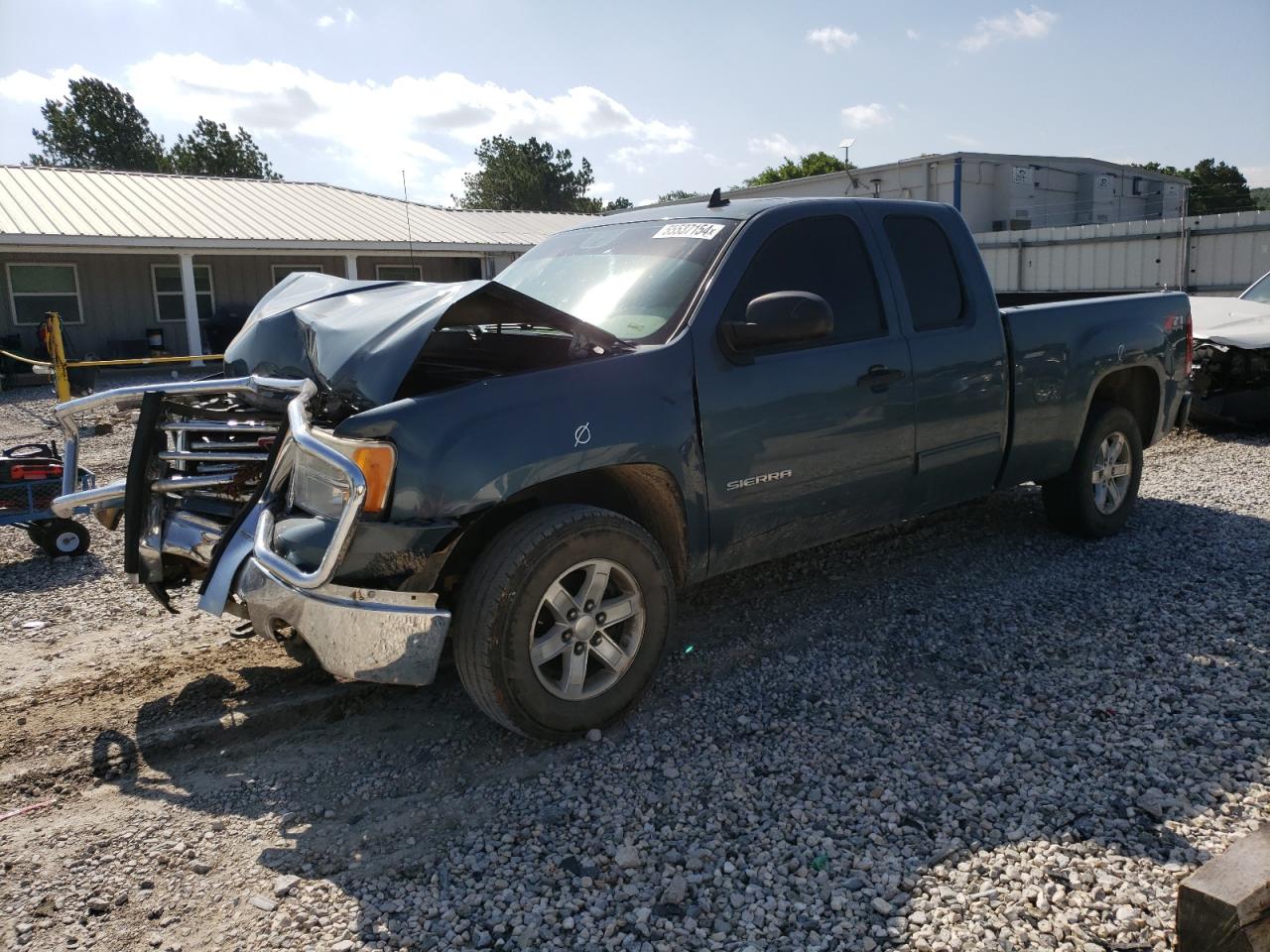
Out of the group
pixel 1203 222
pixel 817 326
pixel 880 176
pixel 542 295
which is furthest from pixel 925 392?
pixel 880 176

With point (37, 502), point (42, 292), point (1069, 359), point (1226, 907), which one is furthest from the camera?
point (42, 292)

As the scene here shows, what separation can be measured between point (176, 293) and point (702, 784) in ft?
74.6

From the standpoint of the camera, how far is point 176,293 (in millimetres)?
22359

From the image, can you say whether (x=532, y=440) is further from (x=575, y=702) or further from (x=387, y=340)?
(x=575, y=702)

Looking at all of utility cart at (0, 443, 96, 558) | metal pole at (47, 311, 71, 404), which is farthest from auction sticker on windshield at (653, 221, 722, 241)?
metal pole at (47, 311, 71, 404)

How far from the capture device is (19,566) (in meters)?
6.19

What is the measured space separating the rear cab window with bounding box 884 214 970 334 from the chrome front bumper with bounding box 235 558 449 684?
2.90 meters

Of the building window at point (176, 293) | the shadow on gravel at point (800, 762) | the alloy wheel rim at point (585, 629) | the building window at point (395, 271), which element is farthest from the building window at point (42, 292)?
the alloy wheel rim at point (585, 629)

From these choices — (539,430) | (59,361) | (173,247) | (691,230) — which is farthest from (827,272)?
(173,247)

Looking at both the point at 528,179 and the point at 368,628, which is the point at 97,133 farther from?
the point at 368,628

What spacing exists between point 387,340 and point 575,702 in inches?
59.1

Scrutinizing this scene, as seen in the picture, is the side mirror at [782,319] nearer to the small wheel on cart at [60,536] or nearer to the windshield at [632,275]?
the windshield at [632,275]

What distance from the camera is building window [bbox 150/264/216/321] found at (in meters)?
22.2

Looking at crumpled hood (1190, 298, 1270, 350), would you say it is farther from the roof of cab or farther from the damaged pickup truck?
the roof of cab
